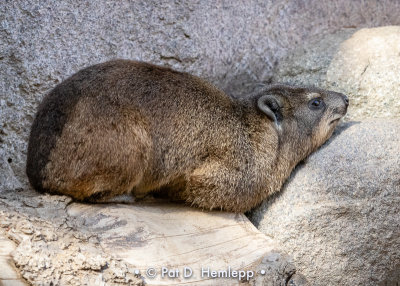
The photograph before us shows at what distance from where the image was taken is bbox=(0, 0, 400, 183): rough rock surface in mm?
6211

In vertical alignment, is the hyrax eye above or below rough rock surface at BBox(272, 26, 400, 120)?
below

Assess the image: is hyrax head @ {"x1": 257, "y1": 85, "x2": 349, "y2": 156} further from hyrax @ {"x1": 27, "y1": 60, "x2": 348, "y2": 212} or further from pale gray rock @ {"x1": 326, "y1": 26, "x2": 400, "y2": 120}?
pale gray rock @ {"x1": 326, "y1": 26, "x2": 400, "y2": 120}

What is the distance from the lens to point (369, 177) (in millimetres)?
5641

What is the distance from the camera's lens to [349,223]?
18.2ft

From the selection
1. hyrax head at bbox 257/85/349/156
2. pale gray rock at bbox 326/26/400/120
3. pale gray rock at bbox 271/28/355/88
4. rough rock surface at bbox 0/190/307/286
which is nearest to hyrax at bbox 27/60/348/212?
hyrax head at bbox 257/85/349/156

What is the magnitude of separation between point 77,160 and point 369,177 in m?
2.82

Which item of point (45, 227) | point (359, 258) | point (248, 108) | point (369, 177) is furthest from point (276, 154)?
point (45, 227)

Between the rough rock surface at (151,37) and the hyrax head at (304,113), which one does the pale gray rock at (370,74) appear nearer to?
the hyrax head at (304,113)

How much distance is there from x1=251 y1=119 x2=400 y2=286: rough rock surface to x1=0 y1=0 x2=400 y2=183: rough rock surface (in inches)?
77.7

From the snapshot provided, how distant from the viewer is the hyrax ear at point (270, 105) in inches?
236

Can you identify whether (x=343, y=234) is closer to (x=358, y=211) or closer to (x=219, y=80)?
(x=358, y=211)

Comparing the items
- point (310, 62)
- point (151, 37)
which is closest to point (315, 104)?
point (310, 62)

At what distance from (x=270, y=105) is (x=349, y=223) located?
4.79 feet

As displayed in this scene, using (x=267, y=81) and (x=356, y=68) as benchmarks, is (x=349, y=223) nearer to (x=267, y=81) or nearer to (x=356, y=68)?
(x=356, y=68)
